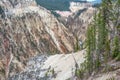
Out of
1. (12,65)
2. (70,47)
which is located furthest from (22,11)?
(12,65)

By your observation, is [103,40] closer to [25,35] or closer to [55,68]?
[55,68]

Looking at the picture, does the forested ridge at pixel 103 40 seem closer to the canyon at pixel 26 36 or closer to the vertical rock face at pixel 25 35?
the canyon at pixel 26 36

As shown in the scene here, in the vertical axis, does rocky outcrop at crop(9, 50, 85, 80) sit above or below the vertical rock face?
above

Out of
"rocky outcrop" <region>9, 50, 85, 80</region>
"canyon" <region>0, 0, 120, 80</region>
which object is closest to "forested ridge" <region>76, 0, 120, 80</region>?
"rocky outcrop" <region>9, 50, 85, 80</region>

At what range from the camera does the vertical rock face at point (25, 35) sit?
140 m

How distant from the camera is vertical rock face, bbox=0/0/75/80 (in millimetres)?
140125

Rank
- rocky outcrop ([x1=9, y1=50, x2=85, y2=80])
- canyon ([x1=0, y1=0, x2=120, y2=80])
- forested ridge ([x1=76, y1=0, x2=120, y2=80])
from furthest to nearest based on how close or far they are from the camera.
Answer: canyon ([x1=0, y1=0, x2=120, y2=80]) → rocky outcrop ([x1=9, y1=50, x2=85, y2=80]) → forested ridge ([x1=76, y1=0, x2=120, y2=80])

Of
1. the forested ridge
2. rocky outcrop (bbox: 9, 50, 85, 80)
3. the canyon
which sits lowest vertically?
the canyon

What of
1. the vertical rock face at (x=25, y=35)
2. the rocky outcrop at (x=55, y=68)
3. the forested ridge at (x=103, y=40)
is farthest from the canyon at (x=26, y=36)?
the forested ridge at (x=103, y=40)

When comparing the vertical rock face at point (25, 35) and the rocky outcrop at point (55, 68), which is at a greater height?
the rocky outcrop at point (55, 68)

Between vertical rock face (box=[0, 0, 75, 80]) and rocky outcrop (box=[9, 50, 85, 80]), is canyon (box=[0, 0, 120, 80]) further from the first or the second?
rocky outcrop (box=[9, 50, 85, 80])

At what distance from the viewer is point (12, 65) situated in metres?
134

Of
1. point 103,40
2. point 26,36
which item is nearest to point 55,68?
point 103,40

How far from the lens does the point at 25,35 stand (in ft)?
505
